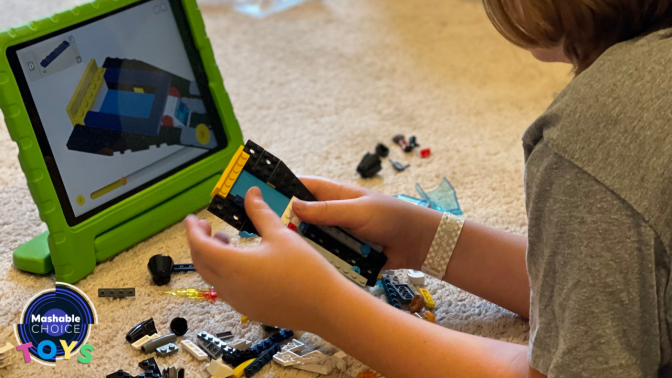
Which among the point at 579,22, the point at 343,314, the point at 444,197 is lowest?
the point at 444,197

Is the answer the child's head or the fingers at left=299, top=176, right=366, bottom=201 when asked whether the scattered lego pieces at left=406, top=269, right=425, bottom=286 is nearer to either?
the fingers at left=299, top=176, right=366, bottom=201

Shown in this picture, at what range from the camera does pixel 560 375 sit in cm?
46

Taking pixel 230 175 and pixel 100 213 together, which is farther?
pixel 100 213

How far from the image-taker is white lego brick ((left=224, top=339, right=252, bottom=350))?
0.67 m

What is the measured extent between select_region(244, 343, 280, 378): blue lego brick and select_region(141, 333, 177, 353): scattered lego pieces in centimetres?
10

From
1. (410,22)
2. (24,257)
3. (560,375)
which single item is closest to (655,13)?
(560,375)

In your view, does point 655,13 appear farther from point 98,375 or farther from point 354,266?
point 98,375

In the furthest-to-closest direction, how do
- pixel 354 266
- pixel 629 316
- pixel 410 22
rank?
pixel 410 22 → pixel 354 266 → pixel 629 316

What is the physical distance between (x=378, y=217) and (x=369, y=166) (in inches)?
13.2

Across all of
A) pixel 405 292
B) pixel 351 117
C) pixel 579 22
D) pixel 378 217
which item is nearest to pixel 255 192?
pixel 378 217

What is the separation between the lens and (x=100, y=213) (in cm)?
79

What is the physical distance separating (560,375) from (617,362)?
0.14ft

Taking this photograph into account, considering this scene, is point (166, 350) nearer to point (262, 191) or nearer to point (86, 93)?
point (262, 191)

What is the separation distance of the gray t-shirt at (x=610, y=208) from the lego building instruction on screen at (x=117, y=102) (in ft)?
1.88
